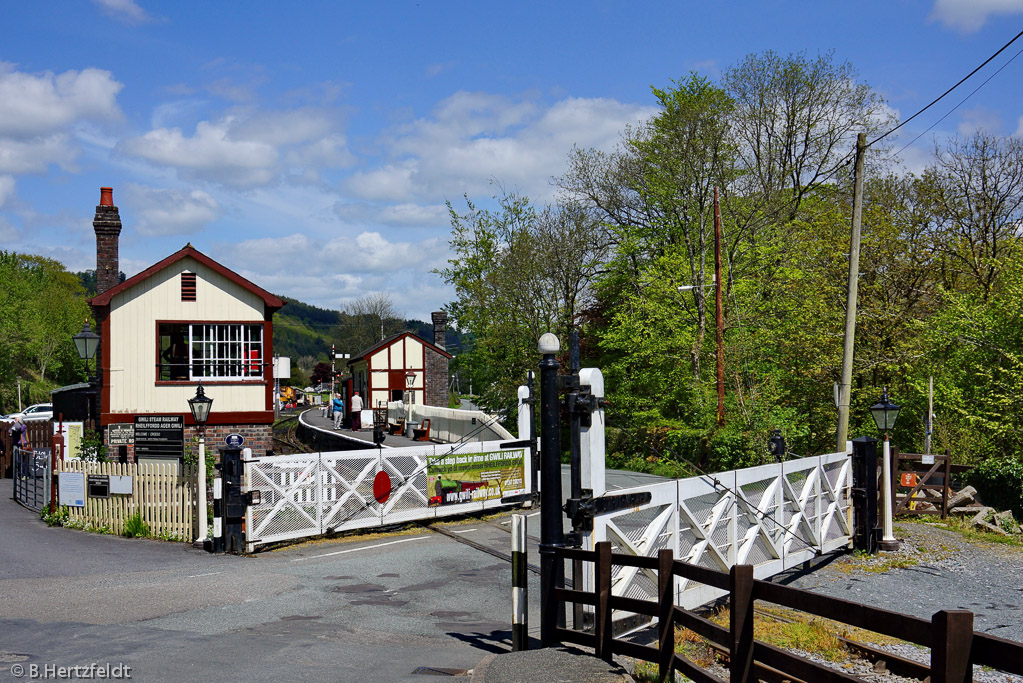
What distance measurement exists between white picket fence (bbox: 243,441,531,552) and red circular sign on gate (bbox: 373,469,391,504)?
0.06 m

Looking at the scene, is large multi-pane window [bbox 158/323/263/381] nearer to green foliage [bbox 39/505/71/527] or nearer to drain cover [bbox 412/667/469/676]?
green foliage [bbox 39/505/71/527]

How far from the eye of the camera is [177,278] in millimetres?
24812

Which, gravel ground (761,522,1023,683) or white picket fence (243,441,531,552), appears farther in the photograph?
white picket fence (243,441,531,552)

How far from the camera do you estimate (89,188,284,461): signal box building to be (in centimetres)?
2428

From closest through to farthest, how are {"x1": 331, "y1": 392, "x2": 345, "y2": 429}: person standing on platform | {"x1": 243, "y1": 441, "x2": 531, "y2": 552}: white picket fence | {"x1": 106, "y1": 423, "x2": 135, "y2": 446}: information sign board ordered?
{"x1": 243, "y1": 441, "x2": 531, "y2": 552}: white picket fence, {"x1": 106, "y1": 423, "x2": 135, "y2": 446}: information sign board, {"x1": 331, "y1": 392, "x2": 345, "y2": 429}: person standing on platform

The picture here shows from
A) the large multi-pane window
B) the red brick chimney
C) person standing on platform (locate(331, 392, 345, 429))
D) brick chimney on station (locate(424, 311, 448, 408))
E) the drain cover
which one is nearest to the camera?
the drain cover

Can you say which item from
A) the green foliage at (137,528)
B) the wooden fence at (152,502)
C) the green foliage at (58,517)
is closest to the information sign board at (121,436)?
the wooden fence at (152,502)

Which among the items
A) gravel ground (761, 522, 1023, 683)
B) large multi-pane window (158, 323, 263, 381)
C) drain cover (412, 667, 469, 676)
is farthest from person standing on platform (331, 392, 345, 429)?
drain cover (412, 667, 469, 676)

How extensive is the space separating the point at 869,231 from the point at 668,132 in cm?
1026

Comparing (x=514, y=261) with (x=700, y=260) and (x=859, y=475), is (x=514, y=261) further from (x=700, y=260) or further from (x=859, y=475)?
(x=859, y=475)

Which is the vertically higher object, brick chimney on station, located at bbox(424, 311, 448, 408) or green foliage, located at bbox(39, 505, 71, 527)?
brick chimney on station, located at bbox(424, 311, 448, 408)

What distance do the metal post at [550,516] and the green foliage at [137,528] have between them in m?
10.6

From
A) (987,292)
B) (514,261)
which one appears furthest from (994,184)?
(514,261)

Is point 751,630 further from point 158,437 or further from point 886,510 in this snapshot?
point 158,437
